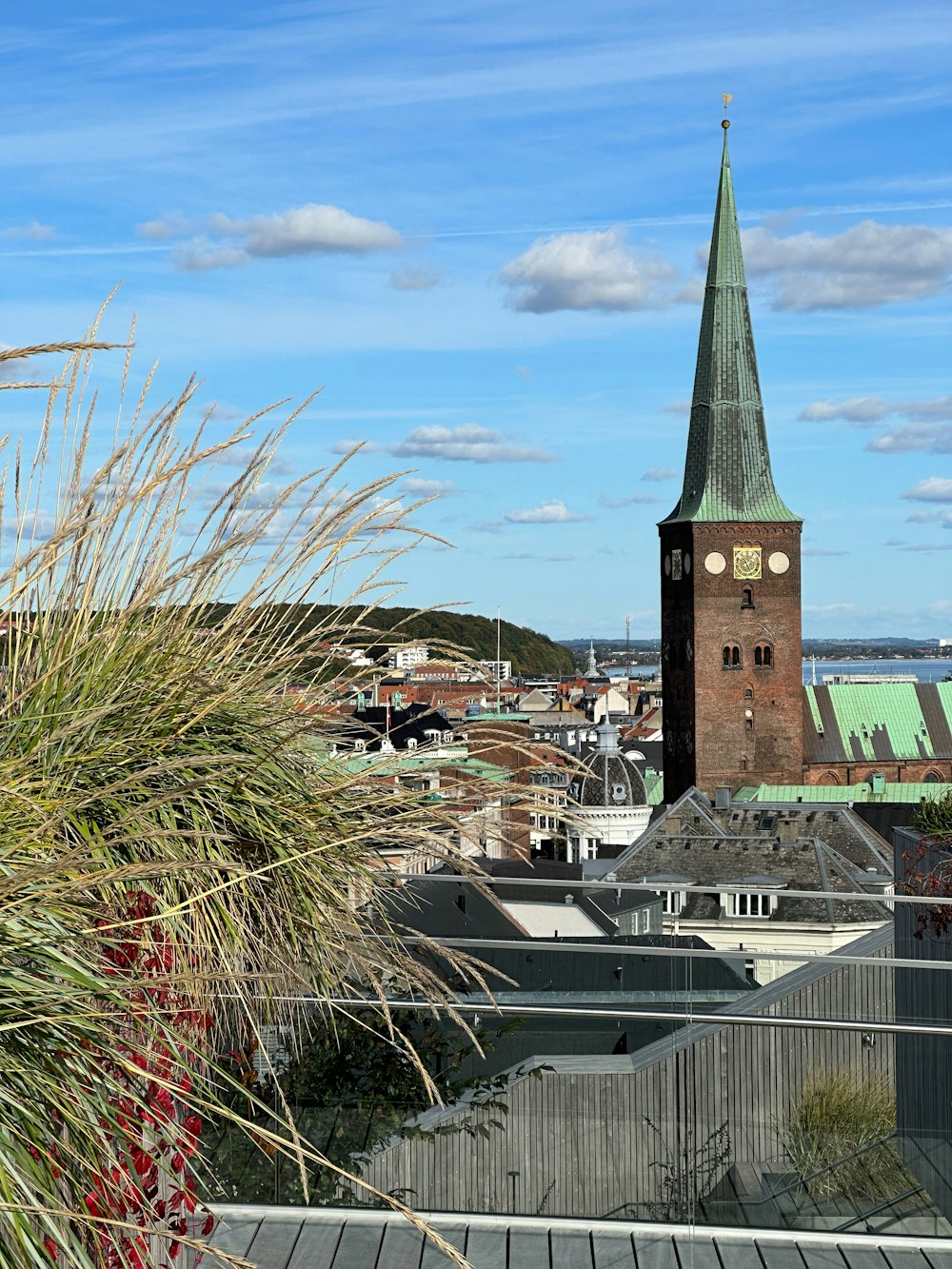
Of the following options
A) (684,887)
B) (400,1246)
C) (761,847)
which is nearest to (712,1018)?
(684,887)

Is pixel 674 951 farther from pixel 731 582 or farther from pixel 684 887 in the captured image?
pixel 731 582

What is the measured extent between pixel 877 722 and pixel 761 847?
29047mm

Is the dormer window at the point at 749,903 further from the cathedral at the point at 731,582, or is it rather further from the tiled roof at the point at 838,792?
the cathedral at the point at 731,582

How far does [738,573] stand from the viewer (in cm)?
5100

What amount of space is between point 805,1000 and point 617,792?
39.5m

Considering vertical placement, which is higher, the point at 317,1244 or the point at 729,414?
the point at 729,414

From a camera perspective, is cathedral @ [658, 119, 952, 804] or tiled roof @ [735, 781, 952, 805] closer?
tiled roof @ [735, 781, 952, 805]

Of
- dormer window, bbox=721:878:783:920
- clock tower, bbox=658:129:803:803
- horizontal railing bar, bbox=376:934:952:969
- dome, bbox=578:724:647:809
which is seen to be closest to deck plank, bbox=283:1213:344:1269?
horizontal railing bar, bbox=376:934:952:969

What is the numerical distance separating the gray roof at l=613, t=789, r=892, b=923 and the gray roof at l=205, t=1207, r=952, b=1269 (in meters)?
22.5

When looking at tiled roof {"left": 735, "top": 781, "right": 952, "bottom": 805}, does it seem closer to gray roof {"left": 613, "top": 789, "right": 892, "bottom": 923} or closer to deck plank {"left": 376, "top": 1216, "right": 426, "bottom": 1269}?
gray roof {"left": 613, "top": 789, "right": 892, "bottom": 923}

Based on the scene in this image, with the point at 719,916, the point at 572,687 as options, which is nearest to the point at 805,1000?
the point at 719,916

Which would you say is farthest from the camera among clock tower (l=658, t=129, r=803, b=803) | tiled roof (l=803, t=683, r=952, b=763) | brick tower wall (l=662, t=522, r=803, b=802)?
tiled roof (l=803, t=683, r=952, b=763)

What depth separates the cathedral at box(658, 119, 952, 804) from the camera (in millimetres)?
50406

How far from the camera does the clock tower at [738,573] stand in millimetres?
50594
